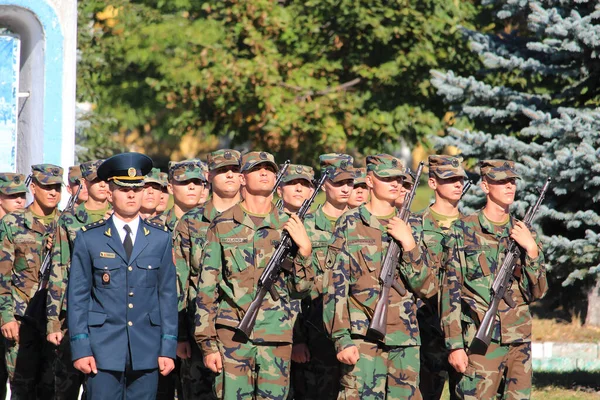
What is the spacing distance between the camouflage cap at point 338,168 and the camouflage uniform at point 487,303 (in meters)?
1.29

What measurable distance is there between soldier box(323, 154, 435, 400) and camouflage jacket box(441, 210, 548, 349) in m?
0.37

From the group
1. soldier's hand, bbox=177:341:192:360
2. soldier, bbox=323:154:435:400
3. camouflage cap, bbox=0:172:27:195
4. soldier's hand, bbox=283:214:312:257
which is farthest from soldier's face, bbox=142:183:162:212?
soldier's hand, bbox=283:214:312:257

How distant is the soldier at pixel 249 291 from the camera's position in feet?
28.6

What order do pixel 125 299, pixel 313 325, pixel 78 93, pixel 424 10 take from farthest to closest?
pixel 78 93, pixel 424 10, pixel 313 325, pixel 125 299

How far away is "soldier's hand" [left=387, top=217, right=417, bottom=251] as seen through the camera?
8844 mm

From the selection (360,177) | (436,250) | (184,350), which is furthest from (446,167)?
(184,350)

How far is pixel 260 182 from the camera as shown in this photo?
29.7 feet

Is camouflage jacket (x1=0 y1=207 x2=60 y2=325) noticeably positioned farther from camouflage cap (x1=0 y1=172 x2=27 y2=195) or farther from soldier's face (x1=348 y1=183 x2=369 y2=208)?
soldier's face (x1=348 y1=183 x2=369 y2=208)

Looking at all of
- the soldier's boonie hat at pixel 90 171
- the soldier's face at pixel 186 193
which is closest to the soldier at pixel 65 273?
the soldier's boonie hat at pixel 90 171

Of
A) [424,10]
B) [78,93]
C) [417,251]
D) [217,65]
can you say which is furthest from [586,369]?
[78,93]

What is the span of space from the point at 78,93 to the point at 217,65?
8.67ft

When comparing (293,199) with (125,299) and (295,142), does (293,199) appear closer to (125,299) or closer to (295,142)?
(125,299)

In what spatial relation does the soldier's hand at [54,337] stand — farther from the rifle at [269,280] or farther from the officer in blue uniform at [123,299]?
the rifle at [269,280]

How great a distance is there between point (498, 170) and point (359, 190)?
86.5 inches
